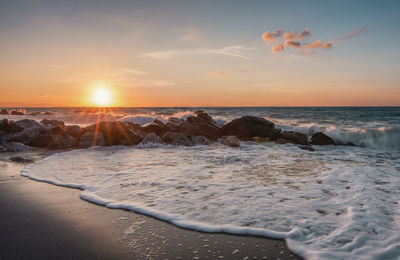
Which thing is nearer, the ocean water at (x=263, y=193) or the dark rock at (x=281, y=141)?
the ocean water at (x=263, y=193)

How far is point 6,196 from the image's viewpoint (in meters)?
4.45

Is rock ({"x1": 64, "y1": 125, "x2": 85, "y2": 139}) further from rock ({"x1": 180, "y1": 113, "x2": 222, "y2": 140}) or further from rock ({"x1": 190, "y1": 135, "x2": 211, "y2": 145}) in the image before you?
rock ({"x1": 190, "y1": 135, "x2": 211, "y2": 145})

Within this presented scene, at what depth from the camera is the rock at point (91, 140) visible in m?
10.8

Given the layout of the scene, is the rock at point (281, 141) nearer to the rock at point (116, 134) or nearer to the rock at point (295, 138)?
the rock at point (295, 138)

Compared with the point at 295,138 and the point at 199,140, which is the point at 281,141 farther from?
the point at 199,140

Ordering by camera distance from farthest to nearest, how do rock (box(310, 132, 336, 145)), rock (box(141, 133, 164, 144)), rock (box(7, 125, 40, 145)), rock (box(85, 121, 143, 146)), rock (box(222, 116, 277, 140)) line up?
1. rock (box(222, 116, 277, 140))
2. rock (box(310, 132, 336, 145))
3. rock (box(141, 133, 164, 144))
4. rock (box(85, 121, 143, 146))
5. rock (box(7, 125, 40, 145))

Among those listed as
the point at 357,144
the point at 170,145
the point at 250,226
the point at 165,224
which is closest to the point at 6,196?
the point at 165,224

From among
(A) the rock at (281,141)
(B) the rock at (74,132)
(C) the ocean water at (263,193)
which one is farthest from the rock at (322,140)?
(B) the rock at (74,132)

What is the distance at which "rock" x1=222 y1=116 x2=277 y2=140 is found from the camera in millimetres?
14273

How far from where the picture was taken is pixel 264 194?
4637mm

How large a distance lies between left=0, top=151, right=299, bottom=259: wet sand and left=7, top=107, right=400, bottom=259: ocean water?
0.70 feet

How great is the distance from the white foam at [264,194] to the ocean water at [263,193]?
0.04 ft

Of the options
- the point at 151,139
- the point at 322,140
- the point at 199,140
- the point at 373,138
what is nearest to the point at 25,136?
the point at 151,139

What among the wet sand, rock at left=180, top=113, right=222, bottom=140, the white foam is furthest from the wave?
the wet sand
